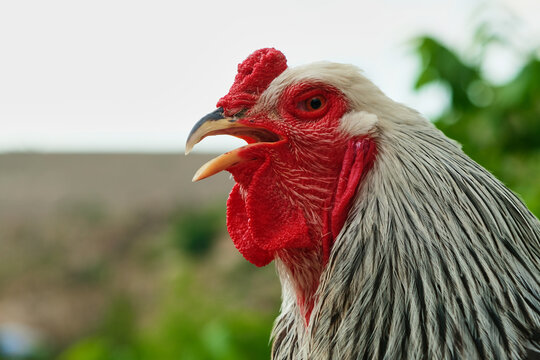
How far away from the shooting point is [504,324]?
156cm

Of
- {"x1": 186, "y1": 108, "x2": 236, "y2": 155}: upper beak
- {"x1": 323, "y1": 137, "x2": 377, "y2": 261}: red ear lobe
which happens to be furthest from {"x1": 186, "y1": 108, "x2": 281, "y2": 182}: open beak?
{"x1": 323, "y1": 137, "x2": 377, "y2": 261}: red ear lobe

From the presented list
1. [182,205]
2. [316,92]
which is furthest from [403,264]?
[182,205]

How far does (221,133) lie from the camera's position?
187 cm

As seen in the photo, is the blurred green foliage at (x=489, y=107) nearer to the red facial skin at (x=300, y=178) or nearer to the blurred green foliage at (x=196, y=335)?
the blurred green foliage at (x=196, y=335)

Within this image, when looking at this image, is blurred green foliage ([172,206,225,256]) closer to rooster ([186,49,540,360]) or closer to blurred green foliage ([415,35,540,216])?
blurred green foliage ([415,35,540,216])

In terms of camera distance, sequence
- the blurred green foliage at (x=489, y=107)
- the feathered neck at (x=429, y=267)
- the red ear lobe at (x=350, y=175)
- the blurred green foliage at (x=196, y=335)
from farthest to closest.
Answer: the blurred green foliage at (x=489, y=107), the blurred green foliage at (x=196, y=335), the red ear lobe at (x=350, y=175), the feathered neck at (x=429, y=267)

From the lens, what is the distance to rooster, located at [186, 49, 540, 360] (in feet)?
5.17

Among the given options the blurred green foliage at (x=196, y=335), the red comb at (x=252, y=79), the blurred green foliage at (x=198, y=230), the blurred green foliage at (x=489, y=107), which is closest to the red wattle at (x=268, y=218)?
the red comb at (x=252, y=79)

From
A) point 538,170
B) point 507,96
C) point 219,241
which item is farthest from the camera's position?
point 219,241

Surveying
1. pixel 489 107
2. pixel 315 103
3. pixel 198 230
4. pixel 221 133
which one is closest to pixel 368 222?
pixel 315 103

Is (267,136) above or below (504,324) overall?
above

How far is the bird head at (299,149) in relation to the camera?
5.90ft

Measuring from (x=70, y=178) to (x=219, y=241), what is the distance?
508 cm

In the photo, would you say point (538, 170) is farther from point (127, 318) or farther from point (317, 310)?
point (127, 318)
